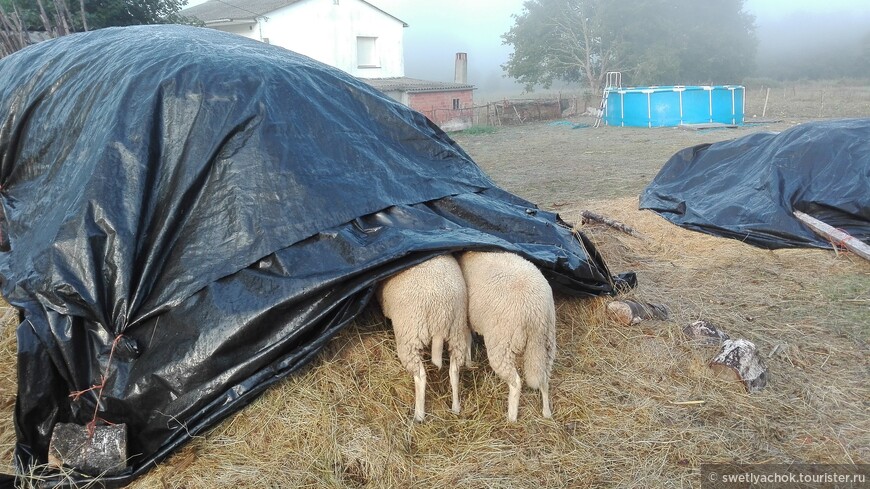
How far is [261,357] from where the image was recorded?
3.65 meters

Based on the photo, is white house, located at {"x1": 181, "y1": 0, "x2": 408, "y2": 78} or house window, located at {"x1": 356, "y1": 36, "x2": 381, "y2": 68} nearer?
white house, located at {"x1": 181, "y1": 0, "x2": 408, "y2": 78}

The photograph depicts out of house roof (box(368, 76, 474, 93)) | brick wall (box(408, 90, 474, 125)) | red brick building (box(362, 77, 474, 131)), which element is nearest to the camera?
house roof (box(368, 76, 474, 93))

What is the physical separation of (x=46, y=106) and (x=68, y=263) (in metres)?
1.93

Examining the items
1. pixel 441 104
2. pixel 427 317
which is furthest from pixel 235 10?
pixel 427 317

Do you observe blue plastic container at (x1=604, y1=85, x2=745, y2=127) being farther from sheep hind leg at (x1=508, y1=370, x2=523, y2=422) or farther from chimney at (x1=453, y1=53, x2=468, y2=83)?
sheep hind leg at (x1=508, y1=370, x2=523, y2=422)

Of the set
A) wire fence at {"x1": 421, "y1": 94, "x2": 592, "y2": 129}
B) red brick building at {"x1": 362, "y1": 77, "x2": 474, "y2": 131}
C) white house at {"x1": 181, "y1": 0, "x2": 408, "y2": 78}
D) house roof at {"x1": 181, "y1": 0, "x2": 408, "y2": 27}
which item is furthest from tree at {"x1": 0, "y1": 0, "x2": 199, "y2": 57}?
wire fence at {"x1": 421, "y1": 94, "x2": 592, "y2": 129}

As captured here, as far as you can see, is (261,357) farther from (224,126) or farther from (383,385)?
(224,126)

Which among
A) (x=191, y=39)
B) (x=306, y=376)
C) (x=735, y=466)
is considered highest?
(x=191, y=39)

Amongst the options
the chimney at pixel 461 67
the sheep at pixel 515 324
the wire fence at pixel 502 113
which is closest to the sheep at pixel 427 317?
the sheep at pixel 515 324

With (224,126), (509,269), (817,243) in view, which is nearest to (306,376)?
(509,269)

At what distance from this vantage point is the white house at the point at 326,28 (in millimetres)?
25078

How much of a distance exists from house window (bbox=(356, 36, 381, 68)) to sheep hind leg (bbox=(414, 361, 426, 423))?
26.8 metres

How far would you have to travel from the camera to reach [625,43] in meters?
42.5

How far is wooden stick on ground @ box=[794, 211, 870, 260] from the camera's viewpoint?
23.3ft
